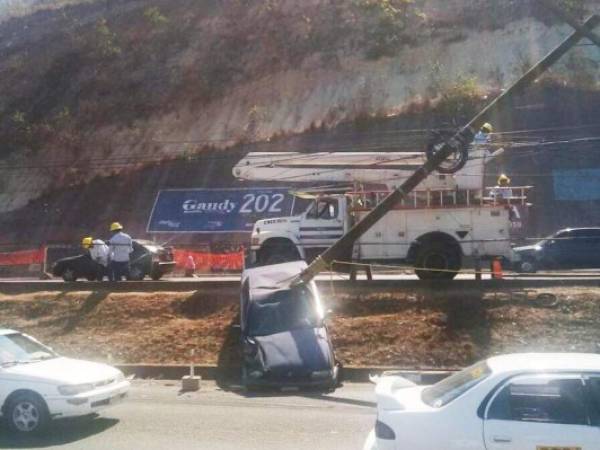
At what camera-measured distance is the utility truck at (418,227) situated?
2019cm

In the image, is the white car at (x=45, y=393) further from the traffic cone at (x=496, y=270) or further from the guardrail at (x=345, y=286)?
the traffic cone at (x=496, y=270)

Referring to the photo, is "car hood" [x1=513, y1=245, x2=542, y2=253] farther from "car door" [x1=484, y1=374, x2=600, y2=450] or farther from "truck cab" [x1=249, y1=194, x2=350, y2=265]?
"car door" [x1=484, y1=374, x2=600, y2=450]

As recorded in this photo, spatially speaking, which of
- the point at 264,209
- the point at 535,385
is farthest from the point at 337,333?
the point at 264,209

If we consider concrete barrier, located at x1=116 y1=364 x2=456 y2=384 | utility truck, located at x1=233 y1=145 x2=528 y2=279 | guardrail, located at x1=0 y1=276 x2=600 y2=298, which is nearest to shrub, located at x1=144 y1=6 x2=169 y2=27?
utility truck, located at x1=233 y1=145 x2=528 y2=279

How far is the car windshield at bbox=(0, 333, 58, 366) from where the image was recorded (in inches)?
444

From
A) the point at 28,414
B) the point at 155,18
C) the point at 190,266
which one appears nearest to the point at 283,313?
the point at 28,414

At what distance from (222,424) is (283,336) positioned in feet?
14.1

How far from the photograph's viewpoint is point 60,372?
10.9 metres

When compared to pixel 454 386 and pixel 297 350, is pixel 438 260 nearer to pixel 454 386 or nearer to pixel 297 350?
pixel 297 350

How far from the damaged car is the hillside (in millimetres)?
26965

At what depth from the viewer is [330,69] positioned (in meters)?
51.8

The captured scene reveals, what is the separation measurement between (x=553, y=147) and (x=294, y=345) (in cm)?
2747

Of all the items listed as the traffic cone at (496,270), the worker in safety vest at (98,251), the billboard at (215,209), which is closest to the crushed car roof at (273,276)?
A: the traffic cone at (496,270)

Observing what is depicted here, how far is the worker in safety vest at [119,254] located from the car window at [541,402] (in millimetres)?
16433
